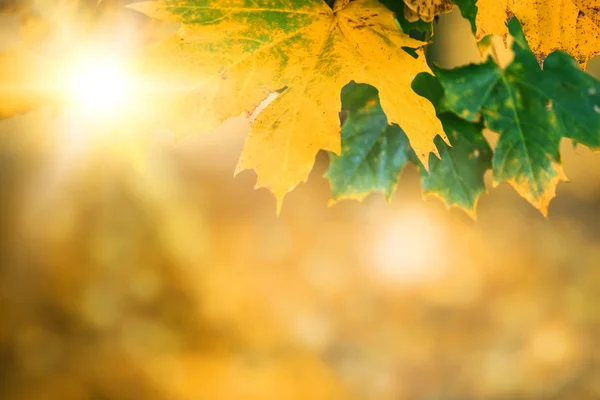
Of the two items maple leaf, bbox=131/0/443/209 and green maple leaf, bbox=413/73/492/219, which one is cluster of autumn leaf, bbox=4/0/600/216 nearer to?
maple leaf, bbox=131/0/443/209

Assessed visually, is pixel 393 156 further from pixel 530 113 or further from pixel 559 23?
pixel 559 23

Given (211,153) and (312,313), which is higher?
(211,153)

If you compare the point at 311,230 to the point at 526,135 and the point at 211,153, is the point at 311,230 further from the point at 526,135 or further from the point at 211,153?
the point at 526,135

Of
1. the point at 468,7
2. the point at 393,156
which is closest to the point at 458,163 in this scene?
the point at 393,156

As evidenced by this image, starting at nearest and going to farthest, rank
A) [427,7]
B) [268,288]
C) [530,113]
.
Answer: [427,7] → [530,113] → [268,288]

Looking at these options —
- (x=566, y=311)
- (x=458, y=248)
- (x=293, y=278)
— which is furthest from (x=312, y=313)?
(x=566, y=311)
